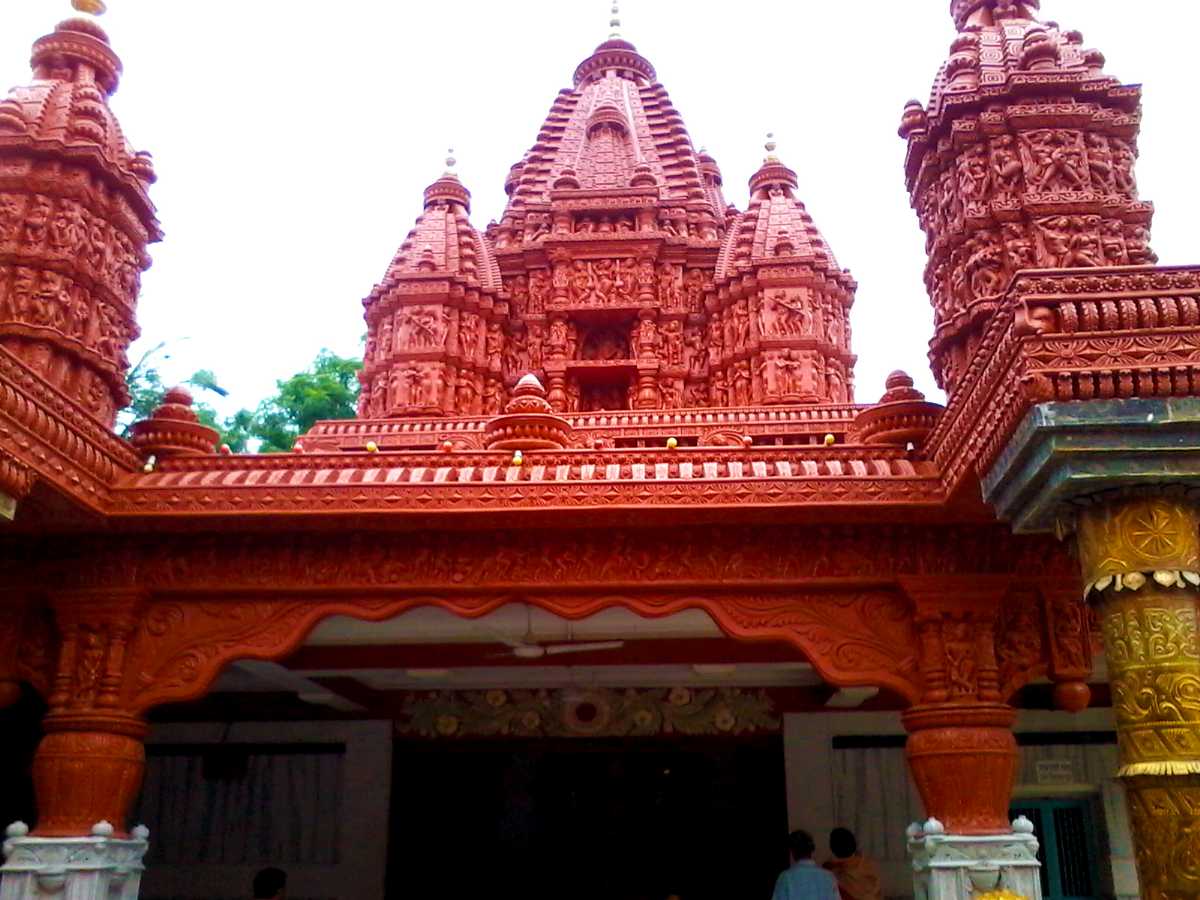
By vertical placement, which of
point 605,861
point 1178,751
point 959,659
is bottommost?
point 605,861

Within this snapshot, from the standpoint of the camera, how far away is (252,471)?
664cm

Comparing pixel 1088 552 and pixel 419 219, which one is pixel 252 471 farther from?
pixel 419 219

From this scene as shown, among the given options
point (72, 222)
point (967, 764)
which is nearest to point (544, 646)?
point (967, 764)

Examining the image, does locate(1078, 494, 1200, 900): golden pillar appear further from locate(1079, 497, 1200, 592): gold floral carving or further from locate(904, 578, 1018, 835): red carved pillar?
locate(904, 578, 1018, 835): red carved pillar

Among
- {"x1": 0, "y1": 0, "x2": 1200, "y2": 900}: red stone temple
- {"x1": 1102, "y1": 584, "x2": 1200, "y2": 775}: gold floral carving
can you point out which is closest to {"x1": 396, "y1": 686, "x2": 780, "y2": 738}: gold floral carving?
{"x1": 0, "y1": 0, "x2": 1200, "y2": 900}: red stone temple

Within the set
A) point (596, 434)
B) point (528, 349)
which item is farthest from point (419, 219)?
point (596, 434)

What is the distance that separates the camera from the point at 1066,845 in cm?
956

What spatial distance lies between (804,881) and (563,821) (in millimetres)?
3977

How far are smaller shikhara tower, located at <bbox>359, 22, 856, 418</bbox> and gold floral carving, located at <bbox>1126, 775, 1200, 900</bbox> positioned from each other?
561 inches

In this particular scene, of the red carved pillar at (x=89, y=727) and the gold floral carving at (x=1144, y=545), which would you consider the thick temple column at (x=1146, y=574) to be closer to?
the gold floral carving at (x=1144, y=545)

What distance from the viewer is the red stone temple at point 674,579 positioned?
460 centimetres

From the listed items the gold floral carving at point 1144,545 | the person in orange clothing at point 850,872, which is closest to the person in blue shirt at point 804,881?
the person in orange clothing at point 850,872

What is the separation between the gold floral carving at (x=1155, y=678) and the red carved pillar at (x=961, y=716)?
1398 millimetres

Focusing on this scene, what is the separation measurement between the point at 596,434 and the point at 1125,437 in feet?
32.4
